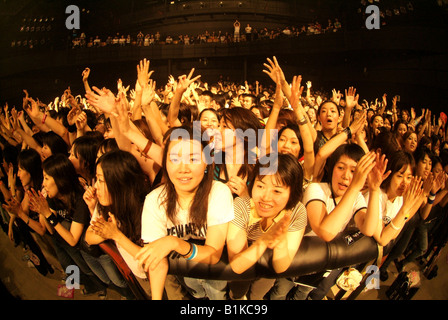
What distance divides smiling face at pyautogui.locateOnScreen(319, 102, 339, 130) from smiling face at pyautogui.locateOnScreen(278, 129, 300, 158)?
0.55 metres

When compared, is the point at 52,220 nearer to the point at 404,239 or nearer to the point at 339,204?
the point at 339,204

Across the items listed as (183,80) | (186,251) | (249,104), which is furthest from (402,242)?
(249,104)

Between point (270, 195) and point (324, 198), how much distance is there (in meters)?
0.33

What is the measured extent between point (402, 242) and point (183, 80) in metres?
1.74

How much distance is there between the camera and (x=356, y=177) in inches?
44.0

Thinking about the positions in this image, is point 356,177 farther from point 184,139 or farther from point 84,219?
point 84,219

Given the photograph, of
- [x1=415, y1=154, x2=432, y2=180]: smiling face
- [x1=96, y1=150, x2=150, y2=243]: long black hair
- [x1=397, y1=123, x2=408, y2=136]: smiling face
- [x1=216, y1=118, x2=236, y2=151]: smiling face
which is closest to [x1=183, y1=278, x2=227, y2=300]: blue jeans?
[x1=96, y1=150, x2=150, y2=243]: long black hair

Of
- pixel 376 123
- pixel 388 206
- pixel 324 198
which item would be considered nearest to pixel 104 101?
pixel 324 198

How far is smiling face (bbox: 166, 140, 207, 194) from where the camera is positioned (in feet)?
3.56

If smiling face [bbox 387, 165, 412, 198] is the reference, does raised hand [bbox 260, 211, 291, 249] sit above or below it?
below

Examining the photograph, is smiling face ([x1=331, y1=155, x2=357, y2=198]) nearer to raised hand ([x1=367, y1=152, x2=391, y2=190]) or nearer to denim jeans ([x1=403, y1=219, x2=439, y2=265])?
raised hand ([x1=367, y1=152, x2=391, y2=190])

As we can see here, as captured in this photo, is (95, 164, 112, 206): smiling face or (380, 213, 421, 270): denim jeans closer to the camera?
(95, 164, 112, 206): smiling face

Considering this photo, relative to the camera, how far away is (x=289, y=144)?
1773 millimetres

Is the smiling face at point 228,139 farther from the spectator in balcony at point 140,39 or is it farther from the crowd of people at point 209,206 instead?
the spectator in balcony at point 140,39
